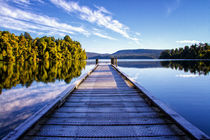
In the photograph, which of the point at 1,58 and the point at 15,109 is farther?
the point at 1,58

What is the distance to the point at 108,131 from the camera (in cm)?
221

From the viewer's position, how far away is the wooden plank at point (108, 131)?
2.11 metres

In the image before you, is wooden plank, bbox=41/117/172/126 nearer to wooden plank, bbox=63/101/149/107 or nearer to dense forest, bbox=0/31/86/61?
wooden plank, bbox=63/101/149/107

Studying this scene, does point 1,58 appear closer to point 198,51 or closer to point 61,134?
point 61,134

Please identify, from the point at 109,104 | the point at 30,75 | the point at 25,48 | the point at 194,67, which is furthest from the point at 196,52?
the point at 109,104

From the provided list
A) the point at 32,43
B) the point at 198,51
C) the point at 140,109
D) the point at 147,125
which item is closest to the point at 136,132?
the point at 147,125

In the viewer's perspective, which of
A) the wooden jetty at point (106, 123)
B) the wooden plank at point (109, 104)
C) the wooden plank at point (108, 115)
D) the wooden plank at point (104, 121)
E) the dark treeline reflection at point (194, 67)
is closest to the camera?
the wooden jetty at point (106, 123)

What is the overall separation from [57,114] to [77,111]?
0.43 meters

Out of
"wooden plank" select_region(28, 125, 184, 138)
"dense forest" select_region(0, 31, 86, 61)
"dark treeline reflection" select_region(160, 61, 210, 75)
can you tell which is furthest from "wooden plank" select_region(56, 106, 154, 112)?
"dense forest" select_region(0, 31, 86, 61)

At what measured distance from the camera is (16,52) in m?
35.5

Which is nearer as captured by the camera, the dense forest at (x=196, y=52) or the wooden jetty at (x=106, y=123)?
the wooden jetty at (x=106, y=123)

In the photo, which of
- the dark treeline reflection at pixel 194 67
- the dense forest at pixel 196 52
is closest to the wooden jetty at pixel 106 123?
the dark treeline reflection at pixel 194 67

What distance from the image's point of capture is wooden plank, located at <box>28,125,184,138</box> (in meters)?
2.11

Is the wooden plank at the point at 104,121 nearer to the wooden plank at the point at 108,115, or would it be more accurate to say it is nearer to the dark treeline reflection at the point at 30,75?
the wooden plank at the point at 108,115
